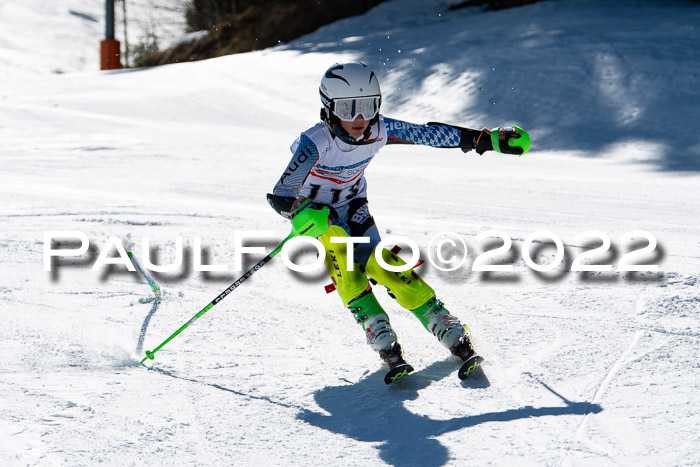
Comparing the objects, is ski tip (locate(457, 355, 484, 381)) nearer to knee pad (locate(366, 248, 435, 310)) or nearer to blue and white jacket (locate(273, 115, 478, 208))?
knee pad (locate(366, 248, 435, 310))

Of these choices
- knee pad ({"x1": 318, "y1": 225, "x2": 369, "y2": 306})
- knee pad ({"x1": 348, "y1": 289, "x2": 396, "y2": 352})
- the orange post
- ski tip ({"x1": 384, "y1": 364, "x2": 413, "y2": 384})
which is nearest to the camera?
ski tip ({"x1": 384, "y1": 364, "x2": 413, "y2": 384})

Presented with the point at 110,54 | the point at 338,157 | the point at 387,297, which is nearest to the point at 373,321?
the point at 338,157

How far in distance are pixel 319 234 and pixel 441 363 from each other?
0.98 metres

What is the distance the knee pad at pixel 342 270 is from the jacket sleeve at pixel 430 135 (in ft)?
2.17

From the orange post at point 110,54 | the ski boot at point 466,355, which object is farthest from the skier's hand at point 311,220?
the orange post at point 110,54

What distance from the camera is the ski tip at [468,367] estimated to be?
3936mm

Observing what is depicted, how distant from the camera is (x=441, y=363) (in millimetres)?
4262

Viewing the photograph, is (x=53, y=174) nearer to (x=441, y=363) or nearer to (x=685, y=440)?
(x=441, y=363)

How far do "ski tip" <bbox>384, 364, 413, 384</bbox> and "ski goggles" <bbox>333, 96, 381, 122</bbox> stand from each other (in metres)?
1.27

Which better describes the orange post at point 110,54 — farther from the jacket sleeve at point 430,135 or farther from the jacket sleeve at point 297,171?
the jacket sleeve at point 297,171

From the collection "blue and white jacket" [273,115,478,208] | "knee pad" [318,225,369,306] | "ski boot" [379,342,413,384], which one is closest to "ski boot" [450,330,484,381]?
"ski boot" [379,342,413,384]

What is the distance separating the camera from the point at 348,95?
13.2 ft

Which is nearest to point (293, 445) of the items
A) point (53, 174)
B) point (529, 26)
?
point (53, 174)

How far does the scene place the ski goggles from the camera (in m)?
4.06
